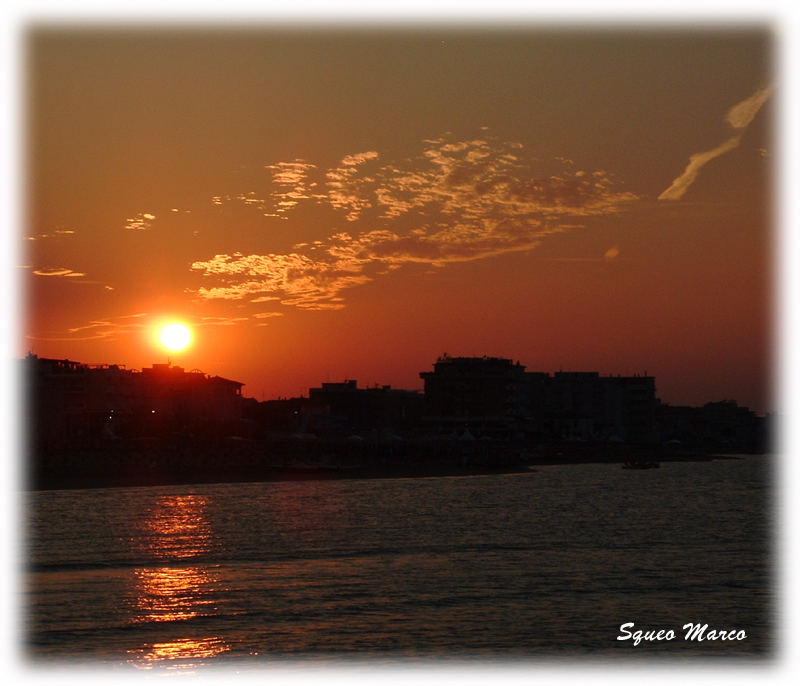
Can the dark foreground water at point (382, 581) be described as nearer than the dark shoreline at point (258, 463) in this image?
Yes

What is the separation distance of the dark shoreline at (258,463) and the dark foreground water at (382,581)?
26350 millimetres

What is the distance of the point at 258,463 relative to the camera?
114 metres

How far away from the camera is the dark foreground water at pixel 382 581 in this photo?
79.2 feet

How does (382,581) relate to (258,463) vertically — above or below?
below

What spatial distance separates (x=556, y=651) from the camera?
23.5 metres

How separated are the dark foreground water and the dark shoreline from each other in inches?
1037

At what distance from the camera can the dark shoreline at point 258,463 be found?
307ft

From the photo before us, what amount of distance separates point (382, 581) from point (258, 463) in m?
82.9

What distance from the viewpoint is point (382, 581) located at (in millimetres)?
32875

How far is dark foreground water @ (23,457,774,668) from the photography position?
79.2ft

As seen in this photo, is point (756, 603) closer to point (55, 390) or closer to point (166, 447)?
point (166, 447)

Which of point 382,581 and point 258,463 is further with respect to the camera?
point 258,463

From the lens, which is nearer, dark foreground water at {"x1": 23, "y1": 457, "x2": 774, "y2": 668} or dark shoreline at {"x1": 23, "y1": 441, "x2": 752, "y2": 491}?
dark foreground water at {"x1": 23, "y1": 457, "x2": 774, "y2": 668}

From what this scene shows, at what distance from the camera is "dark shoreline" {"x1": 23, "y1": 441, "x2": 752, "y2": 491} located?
3684 inches
